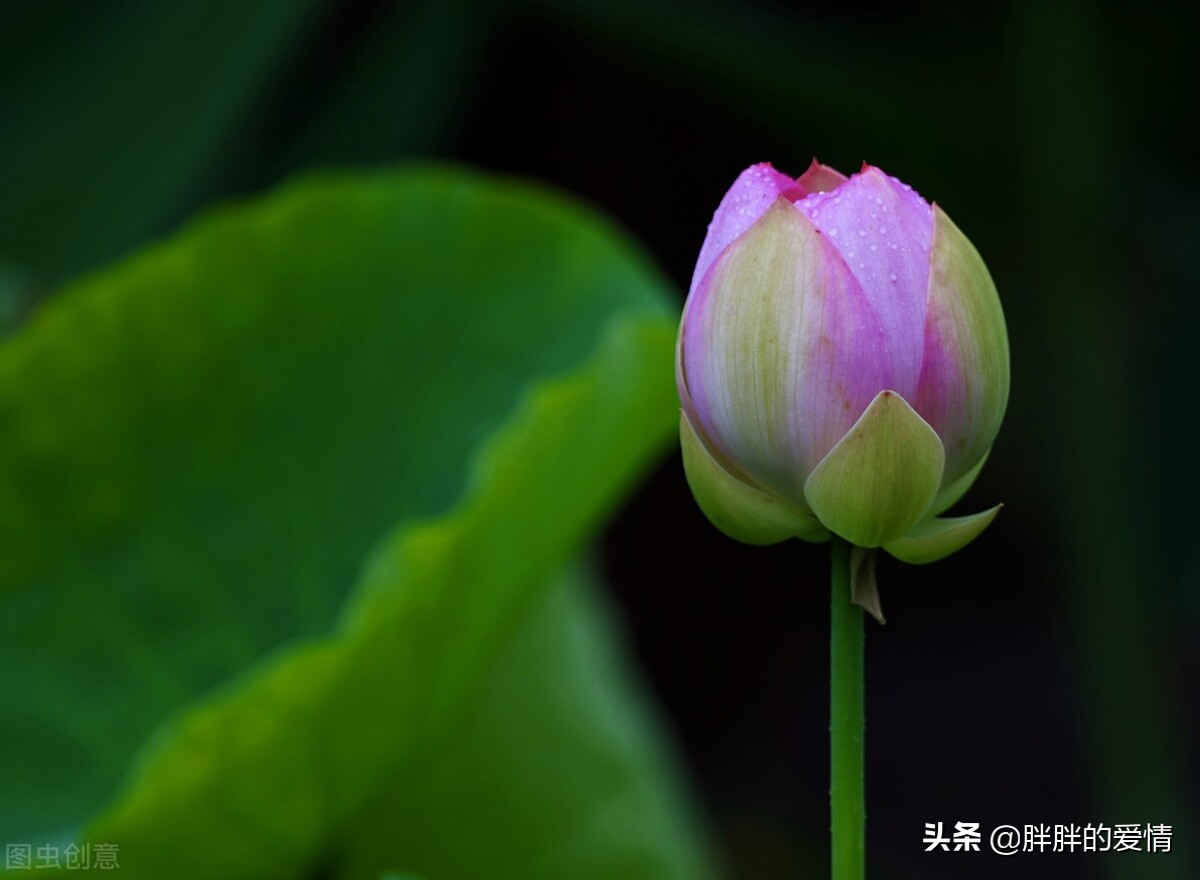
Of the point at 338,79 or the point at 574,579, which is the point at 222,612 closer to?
the point at 574,579

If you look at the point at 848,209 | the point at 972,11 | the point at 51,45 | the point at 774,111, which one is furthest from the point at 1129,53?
the point at 848,209

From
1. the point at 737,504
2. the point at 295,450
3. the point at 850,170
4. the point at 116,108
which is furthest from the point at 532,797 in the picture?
the point at 850,170

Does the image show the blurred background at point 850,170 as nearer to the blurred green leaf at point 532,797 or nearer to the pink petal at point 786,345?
the blurred green leaf at point 532,797

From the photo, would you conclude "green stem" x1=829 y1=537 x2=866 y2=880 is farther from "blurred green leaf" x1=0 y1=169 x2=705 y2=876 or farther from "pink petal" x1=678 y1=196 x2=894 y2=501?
"blurred green leaf" x1=0 y1=169 x2=705 y2=876

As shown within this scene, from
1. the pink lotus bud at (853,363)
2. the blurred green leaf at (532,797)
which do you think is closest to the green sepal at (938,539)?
the pink lotus bud at (853,363)

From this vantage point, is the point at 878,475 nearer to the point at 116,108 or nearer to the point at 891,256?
the point at 891,256
